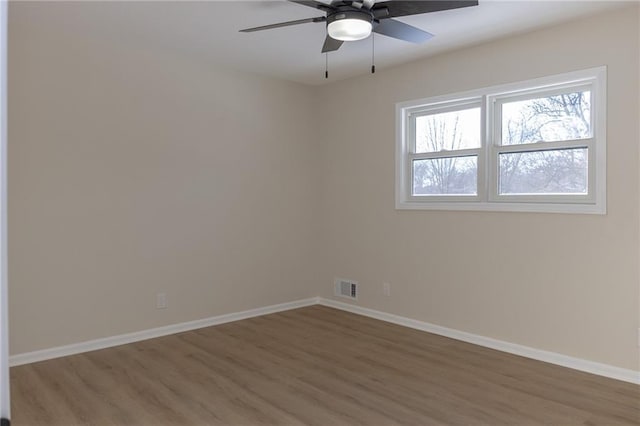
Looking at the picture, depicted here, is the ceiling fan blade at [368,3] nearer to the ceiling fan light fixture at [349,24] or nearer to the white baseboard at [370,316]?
the ceiling fan light fixture at [349,24]

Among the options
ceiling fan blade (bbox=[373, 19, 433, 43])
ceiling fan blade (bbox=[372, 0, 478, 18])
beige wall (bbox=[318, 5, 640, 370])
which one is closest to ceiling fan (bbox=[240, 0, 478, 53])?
ceiling fan blade (bbox=[372, 0, 478, 18])

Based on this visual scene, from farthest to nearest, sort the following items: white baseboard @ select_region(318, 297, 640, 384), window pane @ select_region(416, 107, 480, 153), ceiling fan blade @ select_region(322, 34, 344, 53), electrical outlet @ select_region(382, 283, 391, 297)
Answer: electrical outlet @ select_region(382, 283, 391, 297), window pane @ select_region(416, 107, 480, 153), white baseboard @ select_region(318, 297, 640, 384), ceiling fan blade @ select_region(322, 34, 344, 53)

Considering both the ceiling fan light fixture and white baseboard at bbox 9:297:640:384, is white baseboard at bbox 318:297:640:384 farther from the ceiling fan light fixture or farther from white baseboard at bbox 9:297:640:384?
the ceiling fan light fixture

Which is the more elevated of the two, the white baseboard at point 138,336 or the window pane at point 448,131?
the window pane at point 448,131

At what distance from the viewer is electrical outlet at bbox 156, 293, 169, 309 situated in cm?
407

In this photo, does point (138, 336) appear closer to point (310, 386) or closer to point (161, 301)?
point (161, 301)

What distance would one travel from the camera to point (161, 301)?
4094mm

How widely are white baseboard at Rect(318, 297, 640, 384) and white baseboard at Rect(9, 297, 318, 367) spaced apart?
82 cm

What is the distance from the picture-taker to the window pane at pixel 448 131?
158 inches

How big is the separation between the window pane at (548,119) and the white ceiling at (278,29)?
56 cm

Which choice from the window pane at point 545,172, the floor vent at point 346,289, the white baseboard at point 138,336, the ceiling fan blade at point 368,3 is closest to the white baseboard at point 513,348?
the floor vent at point 346,289

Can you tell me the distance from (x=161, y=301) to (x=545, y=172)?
3.39m

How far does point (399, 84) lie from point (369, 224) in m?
1.43

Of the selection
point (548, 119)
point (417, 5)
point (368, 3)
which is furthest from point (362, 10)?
point (548, 119)
